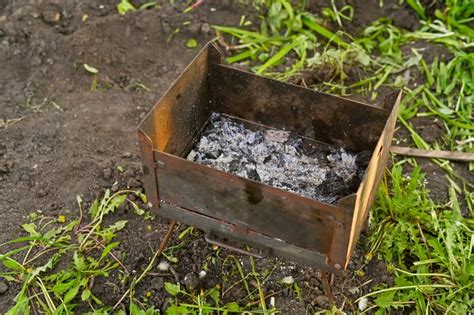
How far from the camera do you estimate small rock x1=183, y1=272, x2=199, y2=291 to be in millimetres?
2990

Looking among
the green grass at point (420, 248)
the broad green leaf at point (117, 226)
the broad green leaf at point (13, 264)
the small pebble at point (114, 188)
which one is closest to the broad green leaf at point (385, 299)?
the green grass at point (420, 248)

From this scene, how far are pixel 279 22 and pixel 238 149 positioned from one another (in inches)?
66.9

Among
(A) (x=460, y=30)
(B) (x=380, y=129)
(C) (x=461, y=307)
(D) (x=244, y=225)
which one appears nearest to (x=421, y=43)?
(A) (x=460, y=30)

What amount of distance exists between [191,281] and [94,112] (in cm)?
153

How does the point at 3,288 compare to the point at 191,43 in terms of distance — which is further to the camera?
the point at 191,43

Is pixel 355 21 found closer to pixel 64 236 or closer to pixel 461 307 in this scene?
pixel 461 307

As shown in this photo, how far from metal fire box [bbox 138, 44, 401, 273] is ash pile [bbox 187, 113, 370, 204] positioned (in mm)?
63

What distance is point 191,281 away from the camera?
2.99 metres

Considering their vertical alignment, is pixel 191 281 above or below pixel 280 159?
below

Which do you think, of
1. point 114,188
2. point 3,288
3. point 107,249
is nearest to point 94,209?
point 114,188

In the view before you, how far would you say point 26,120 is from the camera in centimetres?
387

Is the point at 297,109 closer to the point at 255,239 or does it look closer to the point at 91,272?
the point at 255,239

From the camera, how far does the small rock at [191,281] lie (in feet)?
9.81

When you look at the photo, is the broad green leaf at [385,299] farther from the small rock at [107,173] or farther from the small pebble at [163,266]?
the small rock at [107,173]
